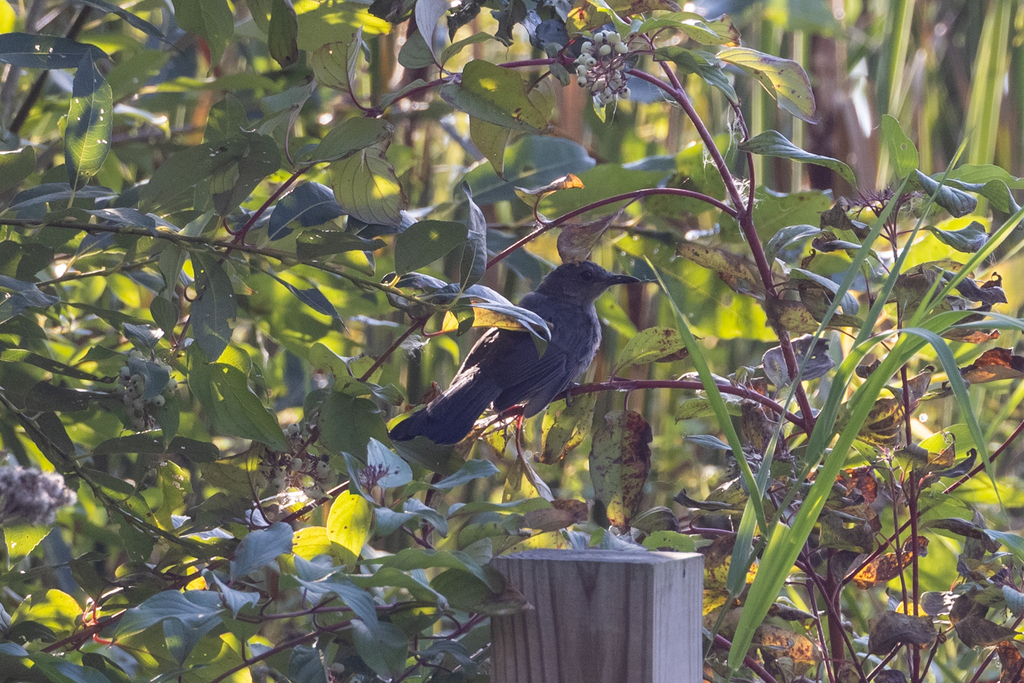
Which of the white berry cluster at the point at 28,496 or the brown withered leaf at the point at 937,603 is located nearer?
the white berry cluster at the point at 28,496

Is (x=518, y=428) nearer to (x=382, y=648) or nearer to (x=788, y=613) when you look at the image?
(x=788, y=613)

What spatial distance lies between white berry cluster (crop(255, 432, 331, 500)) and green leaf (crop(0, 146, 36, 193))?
457mm

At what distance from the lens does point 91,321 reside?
1961mm

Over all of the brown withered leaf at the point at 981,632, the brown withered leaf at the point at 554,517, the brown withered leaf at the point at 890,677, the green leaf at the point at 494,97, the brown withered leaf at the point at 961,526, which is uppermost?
the green leaf at the point at 494,97

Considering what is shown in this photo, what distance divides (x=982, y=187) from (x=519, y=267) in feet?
2.54

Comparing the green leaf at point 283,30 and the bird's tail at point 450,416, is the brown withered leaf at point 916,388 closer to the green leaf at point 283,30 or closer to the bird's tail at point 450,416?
the bird's tail at point 450,416

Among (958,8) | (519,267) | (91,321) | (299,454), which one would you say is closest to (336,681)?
(299,454)

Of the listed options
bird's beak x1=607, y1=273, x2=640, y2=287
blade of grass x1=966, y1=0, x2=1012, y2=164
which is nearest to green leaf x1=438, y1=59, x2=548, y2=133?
bird's beak x1=607, y1=273, x2=640, y2=287

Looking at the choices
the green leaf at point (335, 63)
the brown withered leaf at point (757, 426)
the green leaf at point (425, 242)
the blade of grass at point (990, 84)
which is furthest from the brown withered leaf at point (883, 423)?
the blade of grass at point (990, 84)

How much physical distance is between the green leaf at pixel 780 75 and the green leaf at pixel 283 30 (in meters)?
0.54

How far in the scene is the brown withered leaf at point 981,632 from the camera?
3.21 ft

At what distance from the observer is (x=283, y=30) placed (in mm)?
1052

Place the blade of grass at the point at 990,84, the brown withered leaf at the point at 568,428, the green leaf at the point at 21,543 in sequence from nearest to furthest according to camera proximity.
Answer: the green leaf at the point at 21,543 → the brown withered leaf at the point at 568,428 → the blade of grass at the point at 990,84

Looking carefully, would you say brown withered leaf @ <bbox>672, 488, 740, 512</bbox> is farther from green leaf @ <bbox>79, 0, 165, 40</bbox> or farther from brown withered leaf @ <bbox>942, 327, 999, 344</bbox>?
green leaf @ <bbox>79, 0, 165, 40</bbox>
